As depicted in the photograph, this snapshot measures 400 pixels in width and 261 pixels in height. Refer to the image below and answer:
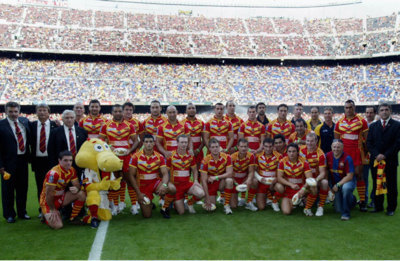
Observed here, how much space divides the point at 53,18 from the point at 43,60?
5.54m

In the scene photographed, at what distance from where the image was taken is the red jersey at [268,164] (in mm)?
6219

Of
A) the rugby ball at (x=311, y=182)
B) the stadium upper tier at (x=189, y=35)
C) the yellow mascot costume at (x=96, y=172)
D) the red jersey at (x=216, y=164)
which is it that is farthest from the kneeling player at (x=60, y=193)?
the stadium upper tier at (x=189, y=35)

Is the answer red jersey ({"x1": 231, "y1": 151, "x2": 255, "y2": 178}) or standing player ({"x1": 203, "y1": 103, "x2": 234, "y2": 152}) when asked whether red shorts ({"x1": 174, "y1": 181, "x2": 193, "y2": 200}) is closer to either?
red jersey ({"x1": 231, "y1": 151, "x2": 255, "y2": 178})

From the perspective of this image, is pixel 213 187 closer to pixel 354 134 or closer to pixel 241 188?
pixel 241 188

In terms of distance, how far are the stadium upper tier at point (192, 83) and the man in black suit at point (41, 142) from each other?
77.6ft

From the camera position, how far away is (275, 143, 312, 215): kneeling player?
5707 mm

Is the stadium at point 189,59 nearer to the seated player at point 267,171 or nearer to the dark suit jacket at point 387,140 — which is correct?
the seated player at point 267,171

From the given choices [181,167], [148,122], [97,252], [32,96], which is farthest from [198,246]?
[32,96]

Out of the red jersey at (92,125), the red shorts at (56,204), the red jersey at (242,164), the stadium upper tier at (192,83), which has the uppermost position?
the stadium upper tier at (192,83)

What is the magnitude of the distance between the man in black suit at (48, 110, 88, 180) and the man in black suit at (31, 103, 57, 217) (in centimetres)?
26

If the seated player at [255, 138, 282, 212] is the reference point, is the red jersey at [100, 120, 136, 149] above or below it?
above

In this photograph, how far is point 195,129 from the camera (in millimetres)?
7230

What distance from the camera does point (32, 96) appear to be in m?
27.7

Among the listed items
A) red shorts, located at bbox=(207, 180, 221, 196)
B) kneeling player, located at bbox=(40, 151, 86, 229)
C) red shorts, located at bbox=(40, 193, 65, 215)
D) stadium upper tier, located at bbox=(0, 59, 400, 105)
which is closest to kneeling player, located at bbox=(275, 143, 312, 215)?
red shorts, located at bbox=(207, 180, 221, 196)
